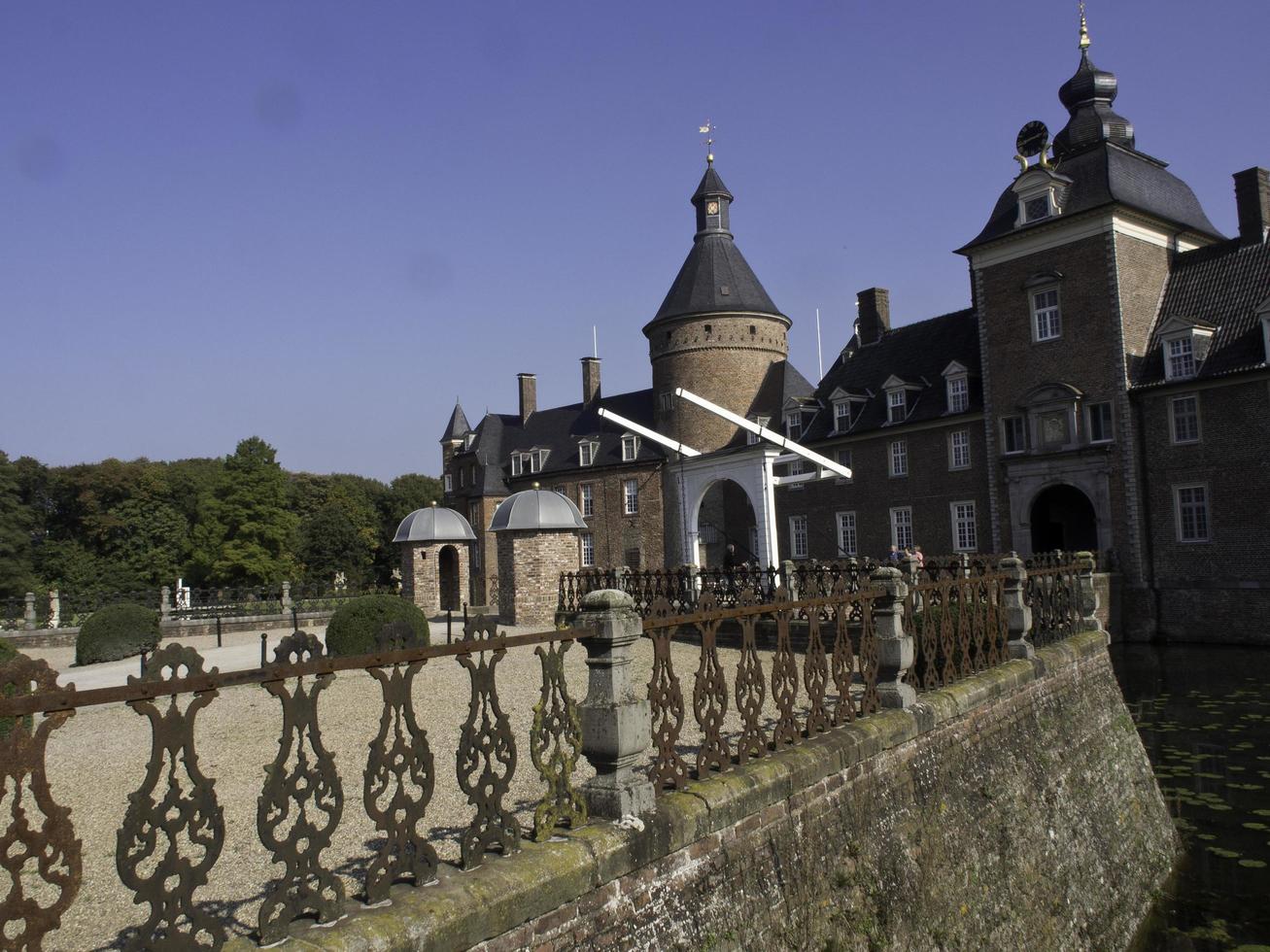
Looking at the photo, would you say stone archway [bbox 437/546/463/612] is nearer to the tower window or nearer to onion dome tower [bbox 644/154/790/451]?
onion dome tower [bbox 644/154/790/451]

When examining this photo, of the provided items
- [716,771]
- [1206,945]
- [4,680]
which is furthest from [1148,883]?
[4,680]

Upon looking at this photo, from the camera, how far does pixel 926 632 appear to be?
7.93 m

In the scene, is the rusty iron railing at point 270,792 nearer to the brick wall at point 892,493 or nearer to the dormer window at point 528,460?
the brick wall at point 892,493

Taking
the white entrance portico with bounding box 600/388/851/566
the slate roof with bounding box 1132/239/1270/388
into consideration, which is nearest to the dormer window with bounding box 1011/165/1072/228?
the slate roof with bounding box 1132/239/1270/388

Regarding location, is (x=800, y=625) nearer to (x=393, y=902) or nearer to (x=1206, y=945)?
(x=1206, y=945)

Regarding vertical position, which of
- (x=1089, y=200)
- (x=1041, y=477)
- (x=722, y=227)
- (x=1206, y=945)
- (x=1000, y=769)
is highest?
(x=722, y=227)

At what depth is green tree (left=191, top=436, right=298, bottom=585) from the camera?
45812 mm

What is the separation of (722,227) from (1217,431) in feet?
76.4

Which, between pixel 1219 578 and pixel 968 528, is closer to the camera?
pixel 1219 578

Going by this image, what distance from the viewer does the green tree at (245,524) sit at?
150 ft

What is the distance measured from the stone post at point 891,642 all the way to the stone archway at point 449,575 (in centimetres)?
1880

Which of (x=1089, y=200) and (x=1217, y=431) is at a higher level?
(x=1089, y=200)

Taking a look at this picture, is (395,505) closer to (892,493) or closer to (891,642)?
(892,493)

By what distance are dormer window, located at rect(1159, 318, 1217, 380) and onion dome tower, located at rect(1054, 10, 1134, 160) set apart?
21.0 ft
